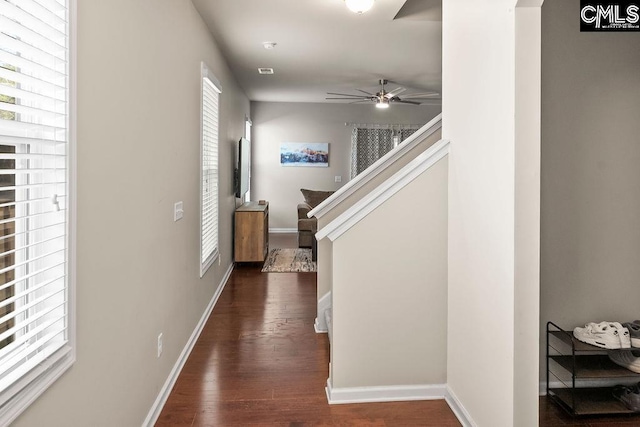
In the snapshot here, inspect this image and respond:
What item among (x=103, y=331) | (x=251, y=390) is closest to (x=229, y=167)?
(x=251, y=390)

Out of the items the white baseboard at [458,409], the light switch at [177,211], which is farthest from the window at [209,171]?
the white baseboard at [458,409]

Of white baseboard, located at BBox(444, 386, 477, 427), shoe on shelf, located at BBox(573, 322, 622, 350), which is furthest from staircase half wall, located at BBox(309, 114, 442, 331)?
shoe on shelf, located at BBox(573, 322, 622, 350)

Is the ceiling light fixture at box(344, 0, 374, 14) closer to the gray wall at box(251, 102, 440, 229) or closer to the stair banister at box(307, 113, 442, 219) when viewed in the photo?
the stair banister at box(307, 113, 442, 219)

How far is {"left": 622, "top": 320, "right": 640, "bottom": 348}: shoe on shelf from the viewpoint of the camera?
7.62 feet

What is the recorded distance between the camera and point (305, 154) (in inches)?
366

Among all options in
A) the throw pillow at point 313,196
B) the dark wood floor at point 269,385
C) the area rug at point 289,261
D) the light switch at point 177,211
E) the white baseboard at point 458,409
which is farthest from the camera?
the throw pillow at point 313,196

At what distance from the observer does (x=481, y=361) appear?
214 centimetres

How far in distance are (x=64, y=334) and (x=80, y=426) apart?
Result: 1.12ft

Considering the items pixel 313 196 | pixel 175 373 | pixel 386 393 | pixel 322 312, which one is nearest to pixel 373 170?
pixel 322 312

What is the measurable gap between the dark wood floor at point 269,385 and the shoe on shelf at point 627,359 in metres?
0.27

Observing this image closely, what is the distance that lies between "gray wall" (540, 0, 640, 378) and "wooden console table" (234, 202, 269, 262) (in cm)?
412

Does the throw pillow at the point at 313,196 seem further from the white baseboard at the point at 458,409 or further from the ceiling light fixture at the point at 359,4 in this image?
the white baseboard at the point at 458,409

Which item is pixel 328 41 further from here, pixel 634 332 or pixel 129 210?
pixel 634 332

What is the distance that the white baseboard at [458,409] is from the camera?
2.25 metres
